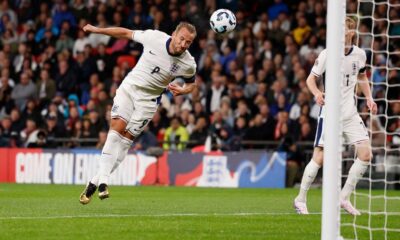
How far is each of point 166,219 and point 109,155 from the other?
6.18ft

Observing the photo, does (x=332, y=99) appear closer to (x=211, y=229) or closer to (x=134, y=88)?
(x=211, y=229)

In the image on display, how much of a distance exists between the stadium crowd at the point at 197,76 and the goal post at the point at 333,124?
12578 millimetres

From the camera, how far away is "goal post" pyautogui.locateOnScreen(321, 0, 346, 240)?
26.1 feet

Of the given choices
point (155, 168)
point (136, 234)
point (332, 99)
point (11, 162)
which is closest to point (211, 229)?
point (136, 234)

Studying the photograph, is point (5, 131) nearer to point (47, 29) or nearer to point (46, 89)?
point (46, 89)

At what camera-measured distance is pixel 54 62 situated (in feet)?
Answer: 85.5

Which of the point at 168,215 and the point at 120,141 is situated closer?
the point at 168,215

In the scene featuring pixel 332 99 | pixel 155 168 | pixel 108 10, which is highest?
pixel 108 10

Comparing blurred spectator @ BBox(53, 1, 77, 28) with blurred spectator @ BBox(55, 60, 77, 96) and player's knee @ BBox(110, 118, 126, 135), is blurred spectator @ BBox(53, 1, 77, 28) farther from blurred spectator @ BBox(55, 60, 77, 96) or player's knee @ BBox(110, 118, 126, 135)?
player's knee @ BBox(110, 118, 126, 135)

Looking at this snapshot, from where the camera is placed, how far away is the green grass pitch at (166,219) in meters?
9.31

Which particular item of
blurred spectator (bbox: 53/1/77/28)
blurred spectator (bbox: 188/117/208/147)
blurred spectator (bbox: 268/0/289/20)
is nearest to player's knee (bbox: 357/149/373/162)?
blurred spectator (bbox: 188/117/208/147)

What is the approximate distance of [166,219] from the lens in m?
10.7

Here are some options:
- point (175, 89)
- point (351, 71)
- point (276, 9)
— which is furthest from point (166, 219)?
point (276, 9)

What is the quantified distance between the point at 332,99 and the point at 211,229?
92.6 inches
